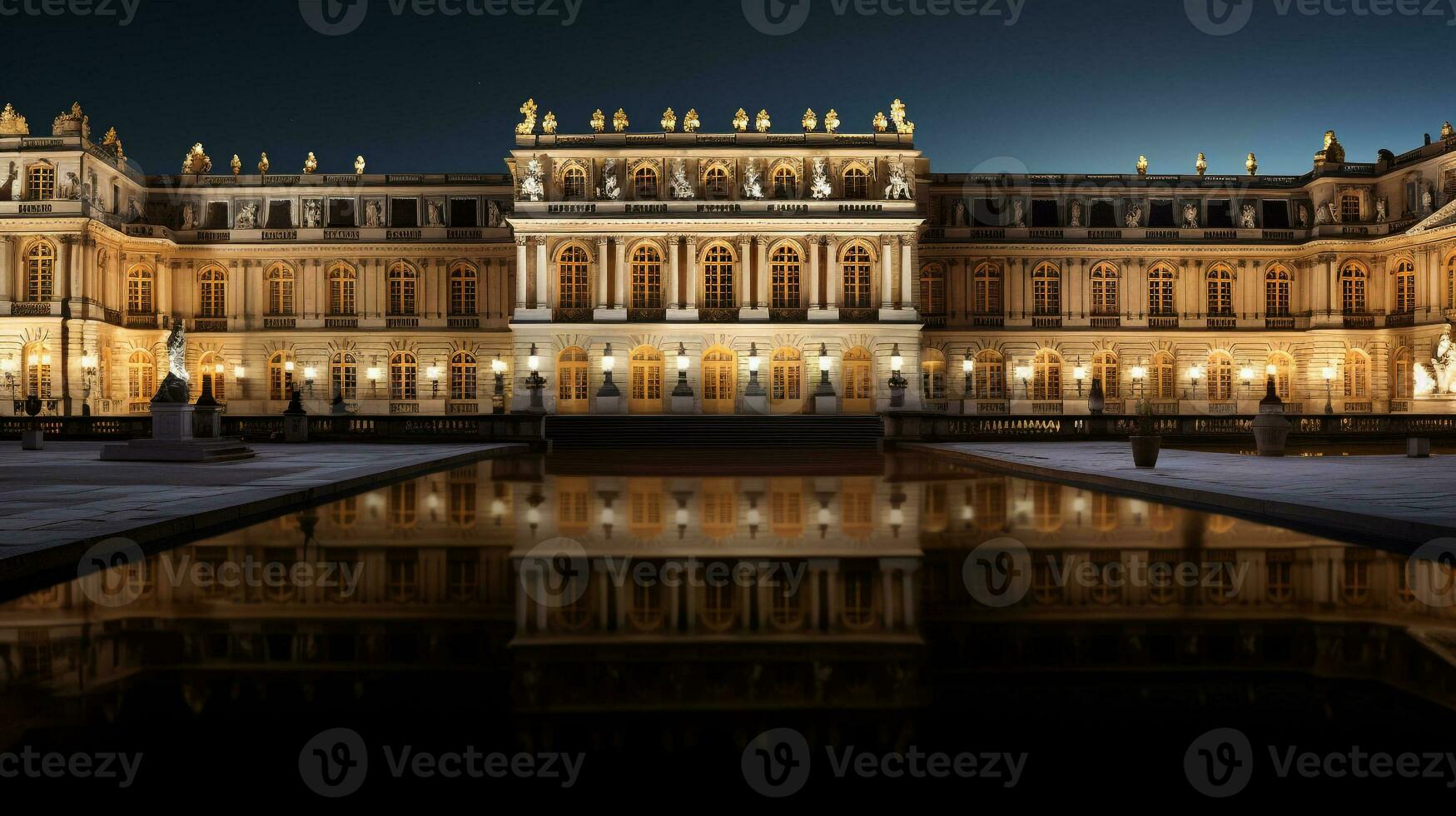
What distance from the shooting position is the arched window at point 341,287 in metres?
52.8

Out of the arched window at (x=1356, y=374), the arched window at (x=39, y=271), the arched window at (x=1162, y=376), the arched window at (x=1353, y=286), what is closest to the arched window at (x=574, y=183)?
the arched window at (x=39, y=271)

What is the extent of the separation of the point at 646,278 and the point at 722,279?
3675 mm

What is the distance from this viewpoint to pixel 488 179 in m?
52.9

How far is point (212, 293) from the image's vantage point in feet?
173

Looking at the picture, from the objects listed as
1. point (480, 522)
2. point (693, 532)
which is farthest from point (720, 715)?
point (480, 522)

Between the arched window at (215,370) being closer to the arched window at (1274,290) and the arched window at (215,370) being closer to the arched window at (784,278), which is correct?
the arched window at (784,278)

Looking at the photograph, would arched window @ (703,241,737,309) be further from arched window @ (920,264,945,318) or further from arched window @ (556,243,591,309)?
arched window @ (920,264,945,318)

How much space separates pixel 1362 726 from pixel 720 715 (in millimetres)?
3057

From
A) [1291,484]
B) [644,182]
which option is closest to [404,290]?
[644,182]

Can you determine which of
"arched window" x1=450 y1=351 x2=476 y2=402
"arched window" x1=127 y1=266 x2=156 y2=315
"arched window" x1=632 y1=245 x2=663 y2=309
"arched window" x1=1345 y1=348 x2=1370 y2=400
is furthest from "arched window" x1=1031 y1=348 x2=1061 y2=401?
"arched window" x1=127 y1=266 x2=156 y2=315

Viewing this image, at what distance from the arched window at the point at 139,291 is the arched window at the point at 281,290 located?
5.74 meters

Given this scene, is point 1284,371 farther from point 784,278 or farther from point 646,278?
point 646,278

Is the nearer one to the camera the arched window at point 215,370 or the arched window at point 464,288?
the arched window at point 215,370

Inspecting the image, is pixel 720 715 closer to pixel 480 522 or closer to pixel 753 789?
A: pixel 753 789
